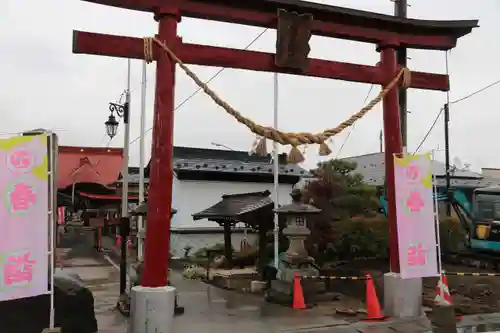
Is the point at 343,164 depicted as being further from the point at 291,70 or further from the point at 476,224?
the point at 291,70

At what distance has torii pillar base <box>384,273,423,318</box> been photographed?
9.66 metres

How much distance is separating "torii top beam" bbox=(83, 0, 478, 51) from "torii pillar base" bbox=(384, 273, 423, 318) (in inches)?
209

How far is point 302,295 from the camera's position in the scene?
1174 centimetres

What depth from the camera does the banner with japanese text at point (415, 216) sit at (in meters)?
9.31

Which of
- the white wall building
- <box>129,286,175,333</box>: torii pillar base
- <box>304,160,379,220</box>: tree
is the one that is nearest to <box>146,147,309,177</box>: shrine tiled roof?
the white wall building

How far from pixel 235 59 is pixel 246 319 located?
572 centimetres

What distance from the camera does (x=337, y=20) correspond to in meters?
9.69

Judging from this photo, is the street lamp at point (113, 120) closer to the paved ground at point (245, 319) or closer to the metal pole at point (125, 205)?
the metal pole at point (125, 205)

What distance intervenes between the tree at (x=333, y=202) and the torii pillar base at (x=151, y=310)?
9695mm

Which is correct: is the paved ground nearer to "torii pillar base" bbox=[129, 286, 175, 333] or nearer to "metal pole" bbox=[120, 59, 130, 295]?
"metal pole" bbox=[120, 59, 130, 295]

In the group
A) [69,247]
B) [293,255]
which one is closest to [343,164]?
[293,255]

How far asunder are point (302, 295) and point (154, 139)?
607 cm

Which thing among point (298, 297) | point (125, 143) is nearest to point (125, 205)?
point (125, 143)

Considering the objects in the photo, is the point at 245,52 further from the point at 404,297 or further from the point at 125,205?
the point at 125,205
